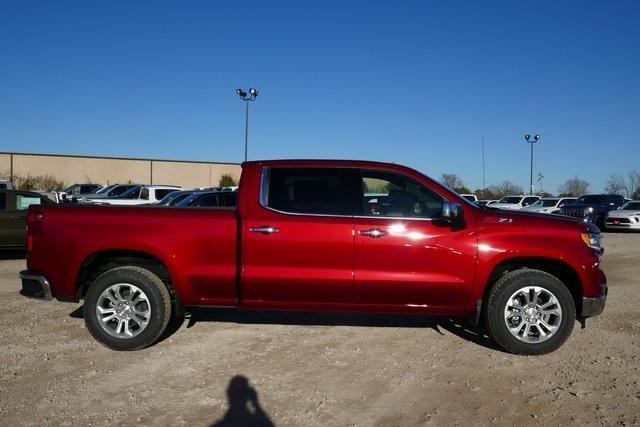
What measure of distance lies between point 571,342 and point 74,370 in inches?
192

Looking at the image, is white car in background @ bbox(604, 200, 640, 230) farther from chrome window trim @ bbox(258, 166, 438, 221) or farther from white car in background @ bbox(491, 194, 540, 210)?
chrome window trim @ bbox(258, 166, 438, 221)

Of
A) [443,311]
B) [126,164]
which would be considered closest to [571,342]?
[443,311]

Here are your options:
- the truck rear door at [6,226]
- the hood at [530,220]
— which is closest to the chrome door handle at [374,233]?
the hood at [530,220]

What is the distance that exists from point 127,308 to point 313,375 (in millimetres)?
1999

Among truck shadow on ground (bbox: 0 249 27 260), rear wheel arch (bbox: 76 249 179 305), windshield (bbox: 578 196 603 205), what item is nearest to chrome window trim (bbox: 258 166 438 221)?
rear wheel arch (bbox: 76 249 179 305)

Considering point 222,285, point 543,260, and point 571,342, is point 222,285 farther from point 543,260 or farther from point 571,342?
point 571,342

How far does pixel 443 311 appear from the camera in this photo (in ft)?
17.0

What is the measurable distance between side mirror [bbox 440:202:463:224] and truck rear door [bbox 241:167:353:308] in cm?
87

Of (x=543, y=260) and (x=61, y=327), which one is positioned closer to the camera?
(x=543, y=260)

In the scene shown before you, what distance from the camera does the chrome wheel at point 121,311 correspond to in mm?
5219

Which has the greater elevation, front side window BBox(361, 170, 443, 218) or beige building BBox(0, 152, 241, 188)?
beige building BBox(0, 152, 241, 188)

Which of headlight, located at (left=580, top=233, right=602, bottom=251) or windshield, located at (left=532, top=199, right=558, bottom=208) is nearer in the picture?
headlight, located at (left=580, top=233, right=602, bottom=251)

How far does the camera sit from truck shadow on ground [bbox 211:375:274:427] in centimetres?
368

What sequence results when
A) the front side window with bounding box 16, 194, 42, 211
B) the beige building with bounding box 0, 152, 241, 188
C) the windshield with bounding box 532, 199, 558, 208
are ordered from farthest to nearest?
the beige building with bounding box 0, 152, 241, 188 → the windshield with bounding box 532, 199, 558, 208 → the front side window with bounding box 16, 194, 42, 211
